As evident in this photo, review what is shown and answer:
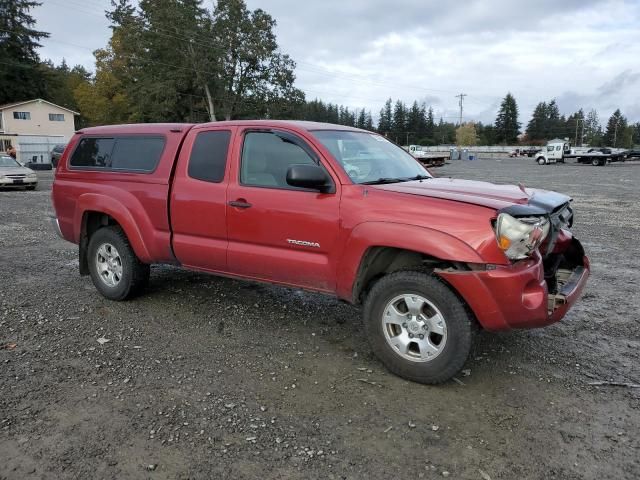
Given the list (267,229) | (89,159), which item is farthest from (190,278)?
(267,229)

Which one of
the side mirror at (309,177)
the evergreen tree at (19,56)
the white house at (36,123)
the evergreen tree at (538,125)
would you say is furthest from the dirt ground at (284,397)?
the evergreen tree at (538,125)

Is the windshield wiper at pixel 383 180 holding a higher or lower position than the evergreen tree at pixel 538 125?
lower

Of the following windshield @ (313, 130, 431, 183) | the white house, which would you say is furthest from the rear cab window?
the white house

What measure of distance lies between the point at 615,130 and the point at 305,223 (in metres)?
140

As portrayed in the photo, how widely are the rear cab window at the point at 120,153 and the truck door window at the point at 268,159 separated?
1.07 metres

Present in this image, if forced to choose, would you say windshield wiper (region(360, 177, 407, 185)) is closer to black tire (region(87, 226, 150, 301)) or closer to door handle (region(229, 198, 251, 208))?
door handle (region(229, 198, 251, 208))

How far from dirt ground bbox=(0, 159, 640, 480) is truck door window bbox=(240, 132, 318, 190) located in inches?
54.3

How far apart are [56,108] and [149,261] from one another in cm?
5870

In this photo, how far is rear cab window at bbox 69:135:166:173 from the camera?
5051mm

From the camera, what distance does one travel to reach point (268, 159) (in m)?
4.38

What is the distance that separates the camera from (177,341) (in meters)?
4.38

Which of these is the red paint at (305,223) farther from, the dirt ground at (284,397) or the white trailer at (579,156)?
the white trailer at (579,156)

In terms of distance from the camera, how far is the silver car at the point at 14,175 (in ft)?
58.9

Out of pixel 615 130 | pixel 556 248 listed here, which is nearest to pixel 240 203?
pixel 556 248
